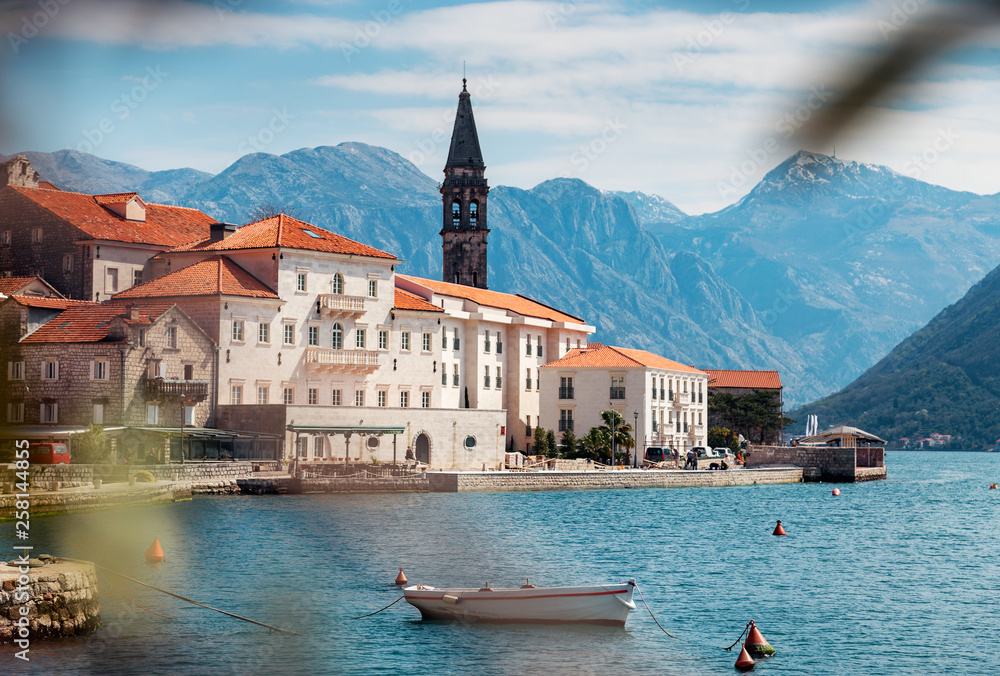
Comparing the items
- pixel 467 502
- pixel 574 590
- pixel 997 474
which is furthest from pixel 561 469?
pixel 997 474

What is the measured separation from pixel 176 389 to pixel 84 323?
6896 mm

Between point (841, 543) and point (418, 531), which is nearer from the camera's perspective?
point (418, 531)

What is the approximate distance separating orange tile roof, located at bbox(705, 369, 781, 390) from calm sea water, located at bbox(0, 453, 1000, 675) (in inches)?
2937

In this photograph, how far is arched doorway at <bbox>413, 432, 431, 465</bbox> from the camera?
87.6 metres

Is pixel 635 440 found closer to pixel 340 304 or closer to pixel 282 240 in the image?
pixel 340 304

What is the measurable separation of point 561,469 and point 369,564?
51.7 meters

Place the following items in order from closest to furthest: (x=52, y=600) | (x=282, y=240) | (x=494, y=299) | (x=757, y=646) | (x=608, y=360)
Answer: (x=52, y=600)
(x=757, y=646)
(x=282, y=240)
(x=608, y=360)
(x=494, y=299)

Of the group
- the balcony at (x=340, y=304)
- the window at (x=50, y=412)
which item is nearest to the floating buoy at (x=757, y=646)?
the window at (x=50, y=412)

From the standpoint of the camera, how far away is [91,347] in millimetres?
71062

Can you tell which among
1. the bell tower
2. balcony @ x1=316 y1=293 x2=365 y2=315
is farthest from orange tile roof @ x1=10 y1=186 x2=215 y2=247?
the bell tower

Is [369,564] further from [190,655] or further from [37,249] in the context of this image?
[37,249]

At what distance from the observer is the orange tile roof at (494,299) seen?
4050 inches

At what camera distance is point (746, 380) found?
154 metres

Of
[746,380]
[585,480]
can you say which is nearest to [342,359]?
[585,480]
